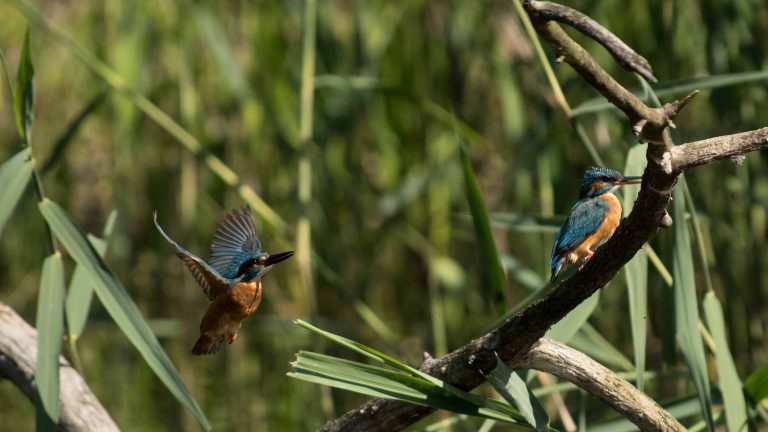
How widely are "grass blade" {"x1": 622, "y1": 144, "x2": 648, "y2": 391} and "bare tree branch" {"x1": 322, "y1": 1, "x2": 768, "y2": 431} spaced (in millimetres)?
220

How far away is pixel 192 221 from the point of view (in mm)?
4086

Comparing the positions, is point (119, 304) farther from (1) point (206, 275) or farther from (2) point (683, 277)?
(2) point (683, 277)

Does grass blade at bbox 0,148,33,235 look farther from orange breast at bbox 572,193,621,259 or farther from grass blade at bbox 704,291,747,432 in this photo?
grass blade at bbox 704,291,747,432

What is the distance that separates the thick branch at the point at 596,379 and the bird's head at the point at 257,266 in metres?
0.54

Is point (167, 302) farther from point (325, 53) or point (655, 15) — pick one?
point (655, 15)

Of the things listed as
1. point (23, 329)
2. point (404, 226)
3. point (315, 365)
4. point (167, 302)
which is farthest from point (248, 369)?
point (315, 365)

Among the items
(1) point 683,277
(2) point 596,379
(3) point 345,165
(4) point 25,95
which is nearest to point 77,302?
(4) point 25,95

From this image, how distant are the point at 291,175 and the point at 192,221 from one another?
15.5 inches

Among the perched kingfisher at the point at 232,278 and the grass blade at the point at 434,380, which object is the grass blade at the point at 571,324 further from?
the perched kingfisher at the point at 232,278

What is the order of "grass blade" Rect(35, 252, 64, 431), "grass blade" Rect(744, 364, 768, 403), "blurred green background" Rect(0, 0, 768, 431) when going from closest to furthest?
"grass blade" Rect(35, 252, 64, 431), "grass blade" Rect(744, 364, 768, 403), "blurred green background" Rect(0, 0, 768, 431)

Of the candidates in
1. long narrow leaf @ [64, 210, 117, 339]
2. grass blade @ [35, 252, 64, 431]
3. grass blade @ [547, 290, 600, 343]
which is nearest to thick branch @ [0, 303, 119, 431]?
long narrow leaf @ [64, 210, 117, 339]

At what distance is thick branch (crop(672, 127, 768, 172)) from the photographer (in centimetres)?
134

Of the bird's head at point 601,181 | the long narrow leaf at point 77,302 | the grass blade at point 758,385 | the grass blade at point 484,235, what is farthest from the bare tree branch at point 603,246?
the long narrow leaf at point 77,302

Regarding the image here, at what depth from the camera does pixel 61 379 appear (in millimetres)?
2193
